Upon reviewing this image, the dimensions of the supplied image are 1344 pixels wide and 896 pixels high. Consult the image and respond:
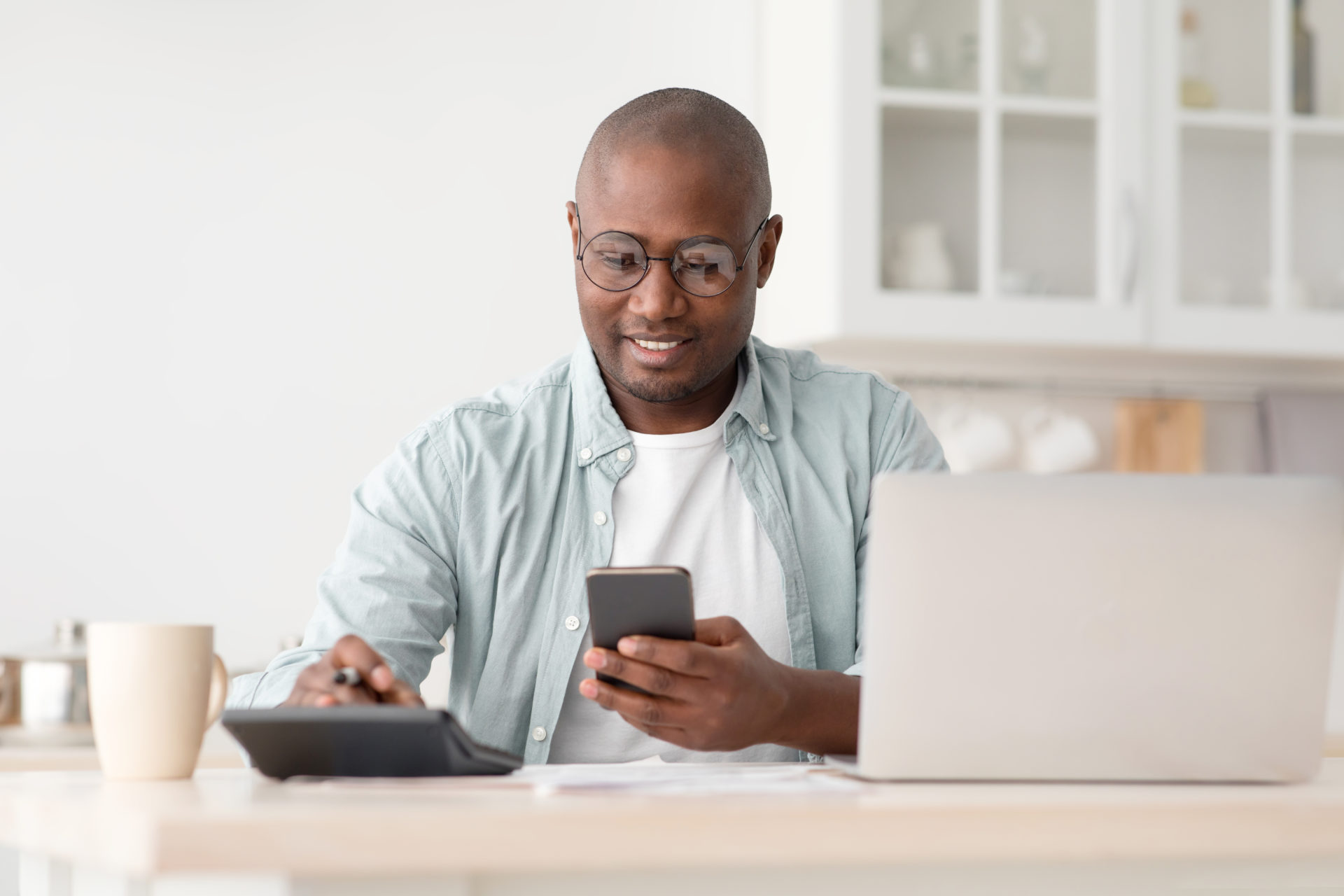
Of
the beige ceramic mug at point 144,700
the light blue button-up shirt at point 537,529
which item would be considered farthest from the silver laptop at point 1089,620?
the light blue button-up shirt at point 537,529

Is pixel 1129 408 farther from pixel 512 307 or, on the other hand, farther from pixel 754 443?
pixel 754 443

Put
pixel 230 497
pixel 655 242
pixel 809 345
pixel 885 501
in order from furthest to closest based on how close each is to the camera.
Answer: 1. pixel 809 345
2. pixel 230 497
3. pixel 655 242
4. pixel 885 501

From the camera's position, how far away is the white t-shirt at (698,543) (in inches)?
55.5

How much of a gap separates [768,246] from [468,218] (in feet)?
3.25

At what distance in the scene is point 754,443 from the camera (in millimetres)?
1536

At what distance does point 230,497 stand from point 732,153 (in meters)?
1.23

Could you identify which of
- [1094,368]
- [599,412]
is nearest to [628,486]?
[599,412]

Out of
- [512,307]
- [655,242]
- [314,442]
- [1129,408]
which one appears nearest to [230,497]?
[314,442]

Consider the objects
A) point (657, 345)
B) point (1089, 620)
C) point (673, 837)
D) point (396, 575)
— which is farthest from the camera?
point (657, 345)

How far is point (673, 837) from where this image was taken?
25.8 inches

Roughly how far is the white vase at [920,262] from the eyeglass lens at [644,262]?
1.01m

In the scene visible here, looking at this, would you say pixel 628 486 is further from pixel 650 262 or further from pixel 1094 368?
pixel 1094 368

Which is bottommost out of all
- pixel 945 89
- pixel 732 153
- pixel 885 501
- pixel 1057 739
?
pixel 1057 739

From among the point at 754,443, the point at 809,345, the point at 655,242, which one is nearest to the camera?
the point at 655,242
